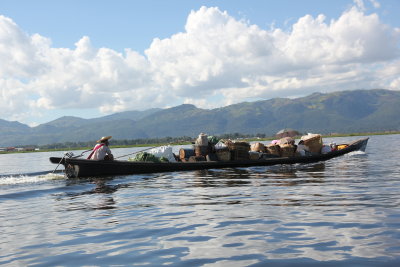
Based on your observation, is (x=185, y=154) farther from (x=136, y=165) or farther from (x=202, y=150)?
(x=136, y=165)

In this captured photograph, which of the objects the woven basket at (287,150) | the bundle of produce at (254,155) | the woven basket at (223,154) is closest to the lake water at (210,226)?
the woven basket at (223,154)

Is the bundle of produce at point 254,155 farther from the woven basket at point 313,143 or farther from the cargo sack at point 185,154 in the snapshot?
the woven basket at point 313,143

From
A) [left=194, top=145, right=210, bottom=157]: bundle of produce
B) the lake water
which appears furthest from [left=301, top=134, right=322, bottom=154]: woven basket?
the lake water

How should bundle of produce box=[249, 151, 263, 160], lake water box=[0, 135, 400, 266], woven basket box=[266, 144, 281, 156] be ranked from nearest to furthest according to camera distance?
lake water box=[0, 135, 400, 266] < bundle of produce box=[249, 151, 263, 160] < woven basket box=[266, 144, 281, 156]

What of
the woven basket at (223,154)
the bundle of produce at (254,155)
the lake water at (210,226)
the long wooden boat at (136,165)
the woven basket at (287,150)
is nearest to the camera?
the lake water at (210,226)

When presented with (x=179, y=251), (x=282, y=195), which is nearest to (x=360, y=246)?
(x=179, y=251)

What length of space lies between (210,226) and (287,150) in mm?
18380

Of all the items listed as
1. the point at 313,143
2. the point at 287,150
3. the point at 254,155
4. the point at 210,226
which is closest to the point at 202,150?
the point at 254,155

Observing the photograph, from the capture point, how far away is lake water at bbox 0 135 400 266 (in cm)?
632

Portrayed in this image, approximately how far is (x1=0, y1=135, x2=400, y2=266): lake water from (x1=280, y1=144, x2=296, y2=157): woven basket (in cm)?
1067

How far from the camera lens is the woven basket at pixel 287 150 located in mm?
25812

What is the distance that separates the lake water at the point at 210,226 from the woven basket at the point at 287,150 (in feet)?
35.0

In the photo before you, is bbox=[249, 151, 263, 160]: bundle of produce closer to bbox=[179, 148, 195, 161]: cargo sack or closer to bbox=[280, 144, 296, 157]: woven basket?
bbox=[280, 144, 296, 157]: woven basket

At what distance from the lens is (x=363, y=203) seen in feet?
33.7
